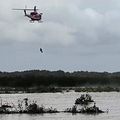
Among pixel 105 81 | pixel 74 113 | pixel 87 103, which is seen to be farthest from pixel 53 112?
pixel 105 81

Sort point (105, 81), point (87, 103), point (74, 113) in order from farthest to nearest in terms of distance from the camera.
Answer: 1. point (105, 81)
2. point (87, 103)
3. point (74, 113)

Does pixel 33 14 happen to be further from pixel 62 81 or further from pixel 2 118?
pixel 62 81

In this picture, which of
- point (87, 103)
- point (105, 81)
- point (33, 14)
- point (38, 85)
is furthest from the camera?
point (105, 81)

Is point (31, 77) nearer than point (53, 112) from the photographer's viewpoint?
No

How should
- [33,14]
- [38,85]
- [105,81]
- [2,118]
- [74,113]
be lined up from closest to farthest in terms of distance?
1. [33,14]
2. [2,118]
3. [74,113]
4. [38,85]
5. [105,81]

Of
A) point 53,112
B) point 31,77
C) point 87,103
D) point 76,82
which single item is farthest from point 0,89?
point 53,112

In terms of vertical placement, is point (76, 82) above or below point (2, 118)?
above

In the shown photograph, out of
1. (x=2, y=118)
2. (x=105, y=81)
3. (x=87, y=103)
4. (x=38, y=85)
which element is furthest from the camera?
(x=105, y=81)

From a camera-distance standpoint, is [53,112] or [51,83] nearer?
[53,112]

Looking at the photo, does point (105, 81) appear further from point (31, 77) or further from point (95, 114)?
point (95, 114)
